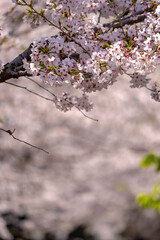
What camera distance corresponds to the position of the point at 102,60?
3.72 meters

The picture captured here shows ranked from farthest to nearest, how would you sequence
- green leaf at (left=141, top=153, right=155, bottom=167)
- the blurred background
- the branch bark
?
the blurred background, the branch bark, green leaf at (left=141, top=153, right=155, bottom=167)

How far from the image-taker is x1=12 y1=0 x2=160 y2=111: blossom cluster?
3.72 m

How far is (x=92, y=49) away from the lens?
397 centimetres

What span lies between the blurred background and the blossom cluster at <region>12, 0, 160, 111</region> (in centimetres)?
280

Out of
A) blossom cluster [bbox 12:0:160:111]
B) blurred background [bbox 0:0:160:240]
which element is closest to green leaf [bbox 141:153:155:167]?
blossom cluster [bbox 12:0:160:111]

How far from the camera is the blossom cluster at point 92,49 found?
12.2ft

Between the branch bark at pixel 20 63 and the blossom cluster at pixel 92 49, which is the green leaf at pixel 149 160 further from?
the branch bark at pixel 20 63

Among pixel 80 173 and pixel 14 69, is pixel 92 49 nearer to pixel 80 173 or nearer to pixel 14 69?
pixel 14 69

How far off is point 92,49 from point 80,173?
128 inches

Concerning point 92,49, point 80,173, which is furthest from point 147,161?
point 80,173

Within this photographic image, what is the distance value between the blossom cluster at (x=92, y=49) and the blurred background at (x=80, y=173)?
280 cm

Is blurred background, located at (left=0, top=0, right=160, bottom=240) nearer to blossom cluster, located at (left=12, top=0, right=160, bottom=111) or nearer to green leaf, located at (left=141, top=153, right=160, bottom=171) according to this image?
blossom cluster, located at (left=12, top=0, right=160, bottom=111)

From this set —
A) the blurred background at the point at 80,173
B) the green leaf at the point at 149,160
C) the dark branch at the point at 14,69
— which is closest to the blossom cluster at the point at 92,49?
the dark branch at the point at 14,69

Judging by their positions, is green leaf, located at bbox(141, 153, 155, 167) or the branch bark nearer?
green leaf, located at bbox(141, 153, 155, 167)
